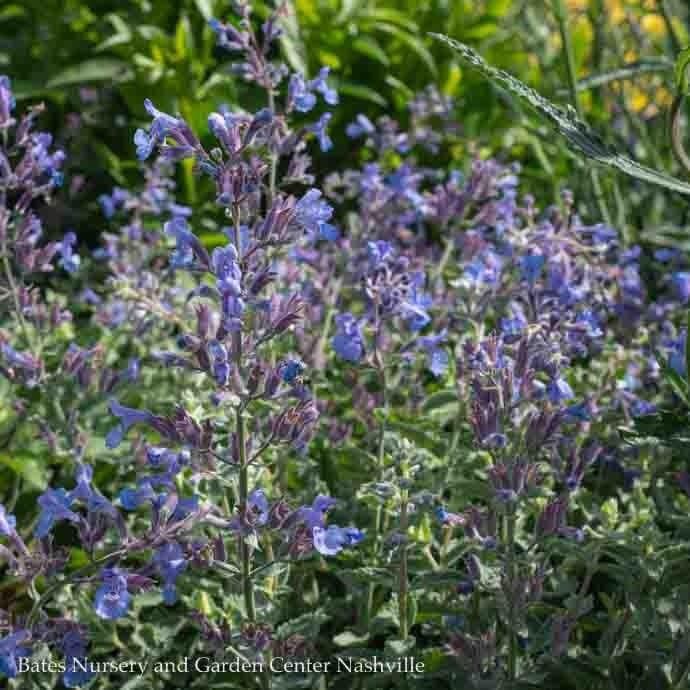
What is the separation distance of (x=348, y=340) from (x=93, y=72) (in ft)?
8.34

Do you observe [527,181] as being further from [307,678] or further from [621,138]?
[307,678]

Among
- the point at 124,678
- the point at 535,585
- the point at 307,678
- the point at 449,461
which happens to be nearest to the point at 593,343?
the point at 449,461

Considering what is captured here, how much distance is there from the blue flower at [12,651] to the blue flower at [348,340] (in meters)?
0.77

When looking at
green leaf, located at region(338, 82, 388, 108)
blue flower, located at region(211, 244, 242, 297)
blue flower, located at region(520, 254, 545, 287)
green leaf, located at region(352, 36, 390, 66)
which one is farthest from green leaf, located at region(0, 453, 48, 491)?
green leaf, located at region(352, 36, 390, 66)

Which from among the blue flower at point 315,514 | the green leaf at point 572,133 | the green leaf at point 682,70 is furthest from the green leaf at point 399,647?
the green leaf at point 682,70

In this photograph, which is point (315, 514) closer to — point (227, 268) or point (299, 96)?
point (227, 268)

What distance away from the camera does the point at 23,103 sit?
464 centimetres

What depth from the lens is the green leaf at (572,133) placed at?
5.46ft

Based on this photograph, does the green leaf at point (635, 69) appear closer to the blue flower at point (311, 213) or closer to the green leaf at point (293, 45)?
the blue flower at point (311, 213)

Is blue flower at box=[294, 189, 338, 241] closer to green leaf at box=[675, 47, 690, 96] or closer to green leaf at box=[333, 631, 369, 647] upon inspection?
green leaf at box=[675, 47, 690, 96]

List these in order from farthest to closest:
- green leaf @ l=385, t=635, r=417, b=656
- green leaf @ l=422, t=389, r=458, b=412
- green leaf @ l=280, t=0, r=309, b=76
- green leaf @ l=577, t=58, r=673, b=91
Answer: green leaf @ l=280, t=0, r=309, b=76 → green leaf @ l=577, t=58, r=673, b=91 → green leaf @ l=422, t=389, r=458, b=412 → green leaf @ l=385, t=635, r=417, b=656

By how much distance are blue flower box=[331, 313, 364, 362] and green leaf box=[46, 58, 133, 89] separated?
2464 mm

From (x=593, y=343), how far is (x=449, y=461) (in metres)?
0.50

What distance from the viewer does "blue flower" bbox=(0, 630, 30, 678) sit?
5.96 ft
